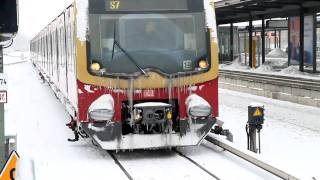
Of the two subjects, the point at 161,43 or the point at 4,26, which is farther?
the point at 161,43

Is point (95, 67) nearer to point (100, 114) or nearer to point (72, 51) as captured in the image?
point (100, 114)

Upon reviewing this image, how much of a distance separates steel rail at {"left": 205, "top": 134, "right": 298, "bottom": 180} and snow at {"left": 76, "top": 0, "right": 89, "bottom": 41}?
9.33 ft

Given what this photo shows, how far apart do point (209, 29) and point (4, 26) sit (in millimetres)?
4438

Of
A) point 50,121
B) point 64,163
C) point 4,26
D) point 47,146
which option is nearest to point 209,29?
point 64,163

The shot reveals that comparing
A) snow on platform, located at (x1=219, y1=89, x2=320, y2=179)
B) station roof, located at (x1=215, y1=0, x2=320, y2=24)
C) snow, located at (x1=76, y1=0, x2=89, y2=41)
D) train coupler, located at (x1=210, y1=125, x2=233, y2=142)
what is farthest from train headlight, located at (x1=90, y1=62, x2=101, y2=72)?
station roof, located at (x1=215, y1=0, x2=320, y2=24)

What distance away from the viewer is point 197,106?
8.78 metres

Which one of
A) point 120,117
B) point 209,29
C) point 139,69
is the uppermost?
point 209,29

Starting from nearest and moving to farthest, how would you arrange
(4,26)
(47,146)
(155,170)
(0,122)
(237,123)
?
(4,26) → (0,122) → (155,170) → (47,146) → (237,123)

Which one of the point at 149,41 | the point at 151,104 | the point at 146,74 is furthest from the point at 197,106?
the point at 149,41

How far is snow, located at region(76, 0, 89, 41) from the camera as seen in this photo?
859 centimetres

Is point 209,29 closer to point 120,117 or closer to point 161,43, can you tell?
point 161,43

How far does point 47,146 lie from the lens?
10453 mm

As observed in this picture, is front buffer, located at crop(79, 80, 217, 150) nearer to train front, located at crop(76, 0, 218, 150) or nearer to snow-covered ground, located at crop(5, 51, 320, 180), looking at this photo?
train front, located at crop(76, 0, 218, 150)

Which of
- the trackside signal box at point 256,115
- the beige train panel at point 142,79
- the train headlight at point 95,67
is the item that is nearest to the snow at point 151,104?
the beige train panel at point 142,79
